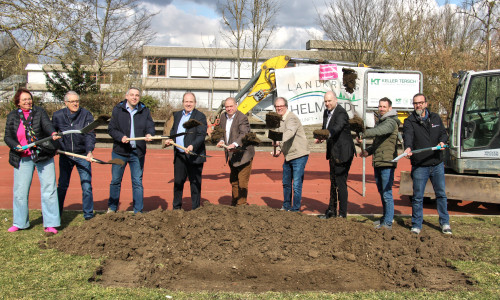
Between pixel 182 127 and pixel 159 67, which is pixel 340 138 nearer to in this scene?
pixel 182 127

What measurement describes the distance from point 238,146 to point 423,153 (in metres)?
3.04

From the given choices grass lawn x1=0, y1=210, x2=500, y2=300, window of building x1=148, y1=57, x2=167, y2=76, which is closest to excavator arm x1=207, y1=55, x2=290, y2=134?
grass lawn x1=0, y1=210, x2=500, y2=300

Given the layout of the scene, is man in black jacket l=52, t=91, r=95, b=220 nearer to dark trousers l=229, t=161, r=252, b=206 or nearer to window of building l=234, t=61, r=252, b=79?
dark trousers l=229, t=161, r=252, b=206

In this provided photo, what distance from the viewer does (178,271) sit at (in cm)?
540

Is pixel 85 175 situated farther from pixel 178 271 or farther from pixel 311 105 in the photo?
pixel 311 105

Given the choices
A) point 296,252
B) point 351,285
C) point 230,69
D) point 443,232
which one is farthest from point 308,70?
point 230,69

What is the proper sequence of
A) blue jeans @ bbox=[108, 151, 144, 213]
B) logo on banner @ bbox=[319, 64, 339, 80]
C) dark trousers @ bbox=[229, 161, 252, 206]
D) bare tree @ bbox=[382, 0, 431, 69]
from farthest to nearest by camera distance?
bare tree @ bbox=[382, 0, 431, 69], logo on banner @ bbox=[319, 64, 339, 80], dark trousers @ bbox=[229, 161, 252, 206], blue jeans @ bbox=[108, 151, 144, 213]

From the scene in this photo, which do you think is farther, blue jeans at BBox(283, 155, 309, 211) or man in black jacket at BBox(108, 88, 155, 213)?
blue jeans at BBox(283, 155, 309, 211)

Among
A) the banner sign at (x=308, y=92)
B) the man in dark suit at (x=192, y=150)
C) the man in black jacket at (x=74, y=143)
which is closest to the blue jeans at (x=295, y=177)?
the man in dark suit at (x=192, y=150)

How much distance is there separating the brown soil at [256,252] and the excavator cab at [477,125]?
2.71 metres

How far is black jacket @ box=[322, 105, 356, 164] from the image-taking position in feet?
24.7

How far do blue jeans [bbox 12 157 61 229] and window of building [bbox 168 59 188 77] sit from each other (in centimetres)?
4490

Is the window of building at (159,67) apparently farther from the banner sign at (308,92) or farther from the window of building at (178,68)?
the banner sign at (308,92)

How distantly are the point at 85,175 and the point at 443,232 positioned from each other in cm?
593
